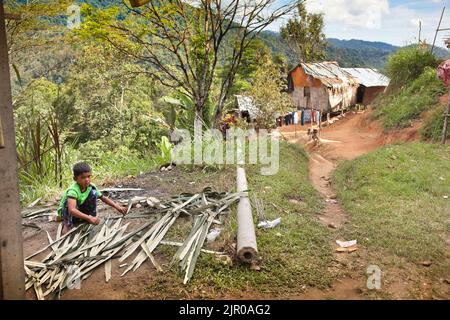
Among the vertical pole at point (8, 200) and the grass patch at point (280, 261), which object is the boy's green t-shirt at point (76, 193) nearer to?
the grass patch at point (280, 261)

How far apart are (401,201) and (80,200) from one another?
5.02 metres

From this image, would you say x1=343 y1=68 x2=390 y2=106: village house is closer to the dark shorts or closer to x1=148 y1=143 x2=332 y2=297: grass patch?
x1=148 y1=143 x2=332 y2=297: grass patch

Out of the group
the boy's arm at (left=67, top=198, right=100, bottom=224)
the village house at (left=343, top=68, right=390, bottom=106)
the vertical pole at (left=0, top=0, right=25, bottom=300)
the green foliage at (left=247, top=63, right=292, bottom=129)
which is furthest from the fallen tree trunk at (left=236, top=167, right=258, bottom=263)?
the village house at (left=343, top=68, right=390, bottom=106)

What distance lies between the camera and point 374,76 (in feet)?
93.9

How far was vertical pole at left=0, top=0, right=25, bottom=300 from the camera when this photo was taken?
242 centimetres

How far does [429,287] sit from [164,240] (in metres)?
Answer: 2.80

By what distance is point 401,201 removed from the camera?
6.17m

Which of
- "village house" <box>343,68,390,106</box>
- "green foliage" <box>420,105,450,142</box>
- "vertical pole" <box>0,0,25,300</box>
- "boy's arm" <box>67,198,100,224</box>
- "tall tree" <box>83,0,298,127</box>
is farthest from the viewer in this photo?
"village house" <box>343,68,390,106</box>

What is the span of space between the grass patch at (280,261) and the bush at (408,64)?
14.0 meters

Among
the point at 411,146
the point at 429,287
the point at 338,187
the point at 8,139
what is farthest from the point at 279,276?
the point at 411,146

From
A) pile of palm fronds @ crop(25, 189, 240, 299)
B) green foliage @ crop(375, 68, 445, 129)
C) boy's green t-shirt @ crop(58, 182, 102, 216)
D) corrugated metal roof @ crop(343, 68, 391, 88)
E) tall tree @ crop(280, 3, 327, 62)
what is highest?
tall tree @ crop(280, 3, 327, 62)

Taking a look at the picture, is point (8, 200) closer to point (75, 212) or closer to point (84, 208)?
point (75, 212)

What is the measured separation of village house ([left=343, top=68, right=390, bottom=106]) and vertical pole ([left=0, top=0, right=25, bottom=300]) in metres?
27.2
